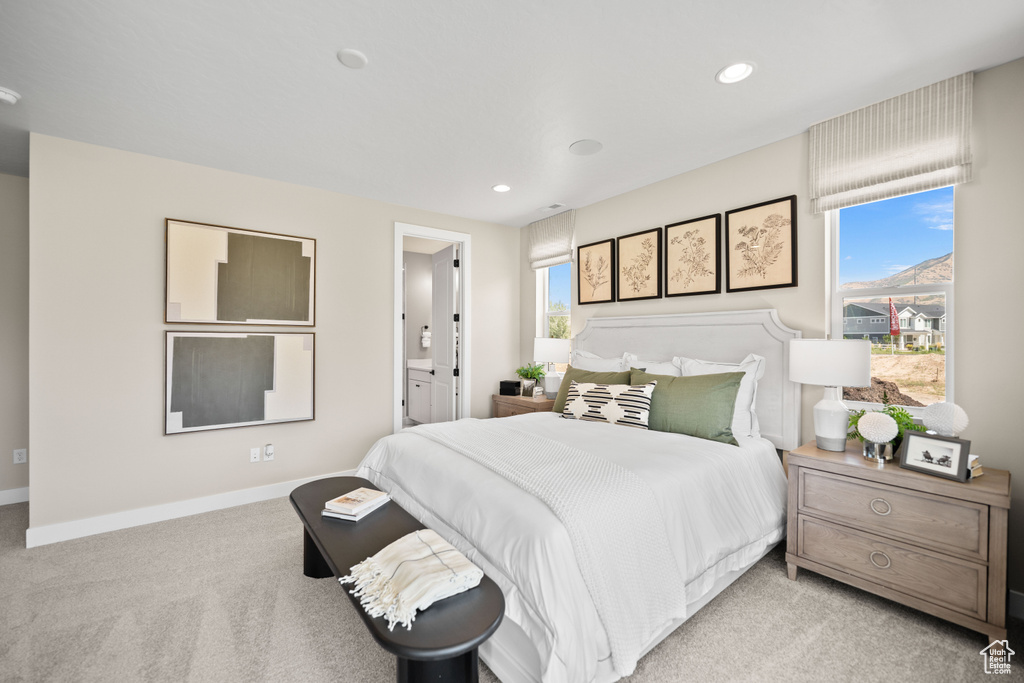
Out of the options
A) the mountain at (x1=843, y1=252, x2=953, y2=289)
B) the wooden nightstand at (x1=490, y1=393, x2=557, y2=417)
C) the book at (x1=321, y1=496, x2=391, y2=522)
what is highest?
the mountain at (x1=843, y1=252, x2=953, y2=289)

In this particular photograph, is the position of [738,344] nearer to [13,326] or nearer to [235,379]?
[235,379]

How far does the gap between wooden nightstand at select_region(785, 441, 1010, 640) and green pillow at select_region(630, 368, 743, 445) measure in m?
0.39

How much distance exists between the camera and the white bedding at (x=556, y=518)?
4.60 feet

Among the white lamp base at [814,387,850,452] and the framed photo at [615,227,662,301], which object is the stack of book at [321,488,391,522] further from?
the framed photo at [615,227,662,301]

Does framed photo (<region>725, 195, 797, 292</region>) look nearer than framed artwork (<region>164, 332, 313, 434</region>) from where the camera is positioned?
Yes

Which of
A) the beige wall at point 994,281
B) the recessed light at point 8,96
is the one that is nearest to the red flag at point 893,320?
the beige wall at point 994,281

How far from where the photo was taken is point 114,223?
2.95 meters

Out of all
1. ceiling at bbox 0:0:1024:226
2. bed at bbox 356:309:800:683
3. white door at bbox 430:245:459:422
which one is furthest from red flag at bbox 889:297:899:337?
white door at bbox 430:245:459:422

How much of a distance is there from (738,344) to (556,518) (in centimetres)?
Answer: 210

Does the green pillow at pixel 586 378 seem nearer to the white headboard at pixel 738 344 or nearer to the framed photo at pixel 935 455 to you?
the white headboard at pixel 738 344

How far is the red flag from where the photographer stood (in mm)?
2459

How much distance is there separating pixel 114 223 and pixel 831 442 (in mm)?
4548

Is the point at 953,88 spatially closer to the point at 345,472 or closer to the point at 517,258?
the point at 517,258

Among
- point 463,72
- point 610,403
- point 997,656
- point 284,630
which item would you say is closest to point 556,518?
point 284,630
